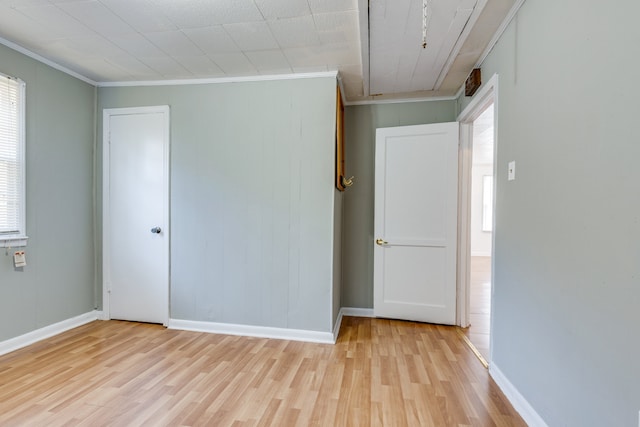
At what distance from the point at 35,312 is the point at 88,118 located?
1.92m

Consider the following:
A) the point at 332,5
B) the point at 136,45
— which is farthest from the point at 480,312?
the point at 136,45

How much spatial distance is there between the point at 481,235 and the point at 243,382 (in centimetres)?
731

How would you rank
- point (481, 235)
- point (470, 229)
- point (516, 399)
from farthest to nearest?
1. point (481, 235)
2. point (470, 229)
3. point (516, 399)

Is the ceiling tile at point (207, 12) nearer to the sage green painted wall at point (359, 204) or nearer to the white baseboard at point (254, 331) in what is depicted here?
the sage green painted wall at point (359, 204)

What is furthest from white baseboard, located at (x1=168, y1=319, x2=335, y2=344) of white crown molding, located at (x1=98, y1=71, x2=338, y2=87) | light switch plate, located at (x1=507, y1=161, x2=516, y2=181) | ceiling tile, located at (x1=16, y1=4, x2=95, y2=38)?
ceiling tile, located at (x1=16, y1=4, x2=95, y2=38)

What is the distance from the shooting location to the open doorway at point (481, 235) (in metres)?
3.00

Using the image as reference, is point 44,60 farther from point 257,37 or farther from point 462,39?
point 462,39

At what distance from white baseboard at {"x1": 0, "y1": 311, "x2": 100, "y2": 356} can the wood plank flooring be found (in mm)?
70

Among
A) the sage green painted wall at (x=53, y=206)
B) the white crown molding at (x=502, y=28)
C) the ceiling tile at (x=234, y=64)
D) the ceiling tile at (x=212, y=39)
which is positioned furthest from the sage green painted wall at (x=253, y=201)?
the white crown molding at (x=502, y=28)

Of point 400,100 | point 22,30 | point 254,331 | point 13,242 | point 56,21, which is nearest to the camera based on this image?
point 56,21

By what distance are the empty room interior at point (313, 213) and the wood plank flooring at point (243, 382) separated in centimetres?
2

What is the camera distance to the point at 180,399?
1.86 meters

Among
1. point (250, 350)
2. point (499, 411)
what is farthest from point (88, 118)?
point (499, 411)

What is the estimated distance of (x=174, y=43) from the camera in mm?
2342
